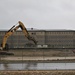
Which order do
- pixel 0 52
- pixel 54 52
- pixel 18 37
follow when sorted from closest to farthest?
pixel 0 52, pixel 54 52, pixel 18 37

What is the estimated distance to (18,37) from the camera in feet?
530

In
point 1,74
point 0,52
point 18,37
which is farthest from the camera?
point 18,37

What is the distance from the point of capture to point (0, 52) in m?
56.8

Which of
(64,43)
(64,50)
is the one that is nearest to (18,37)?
(64,43)

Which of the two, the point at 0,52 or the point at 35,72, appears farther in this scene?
the point at 0,52

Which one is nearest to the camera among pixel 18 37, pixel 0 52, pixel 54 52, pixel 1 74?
pixel 1 74

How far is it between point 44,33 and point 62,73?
470 feet

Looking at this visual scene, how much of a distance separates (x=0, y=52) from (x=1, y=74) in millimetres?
36073

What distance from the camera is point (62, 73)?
842 inches

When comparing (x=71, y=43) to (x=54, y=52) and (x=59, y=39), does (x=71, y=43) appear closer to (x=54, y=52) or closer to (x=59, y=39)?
(x=59, y=39)

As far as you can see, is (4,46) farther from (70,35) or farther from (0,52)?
(70,35)

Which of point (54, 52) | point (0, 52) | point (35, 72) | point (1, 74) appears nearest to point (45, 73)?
point (35, 72)

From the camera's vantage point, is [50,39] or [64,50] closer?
[64,50]

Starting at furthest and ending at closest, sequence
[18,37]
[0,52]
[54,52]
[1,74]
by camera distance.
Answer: [18,37] < [54,52] < [0,52] < [1,74]
